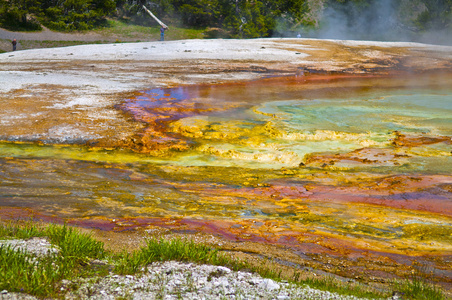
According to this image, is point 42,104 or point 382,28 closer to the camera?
point 42,104

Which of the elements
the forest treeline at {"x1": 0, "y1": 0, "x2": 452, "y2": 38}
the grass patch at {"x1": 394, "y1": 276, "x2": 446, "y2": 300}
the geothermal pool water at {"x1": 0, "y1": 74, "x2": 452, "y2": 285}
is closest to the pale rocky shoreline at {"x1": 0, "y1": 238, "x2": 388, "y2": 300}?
the grass patch at {"x1": 394, "y1": 276, "x2": 446, "y2": 300}

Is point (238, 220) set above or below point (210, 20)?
below

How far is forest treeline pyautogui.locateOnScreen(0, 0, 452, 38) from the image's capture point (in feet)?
89.2

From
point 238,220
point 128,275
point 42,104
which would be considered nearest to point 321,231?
point 238,220

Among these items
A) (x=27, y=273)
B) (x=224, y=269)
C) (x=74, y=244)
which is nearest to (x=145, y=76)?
(x=74, y=244)

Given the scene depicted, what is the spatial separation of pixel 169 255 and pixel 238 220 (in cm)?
130

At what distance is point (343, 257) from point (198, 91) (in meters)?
8.09

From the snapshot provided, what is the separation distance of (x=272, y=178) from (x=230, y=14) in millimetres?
24534

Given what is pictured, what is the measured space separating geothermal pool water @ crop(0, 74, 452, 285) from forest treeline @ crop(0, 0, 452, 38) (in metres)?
19.7

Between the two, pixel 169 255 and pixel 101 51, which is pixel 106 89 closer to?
pixel 101 51

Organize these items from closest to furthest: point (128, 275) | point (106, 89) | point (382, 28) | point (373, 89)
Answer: point (128, 275) → point (106, 89) → point (373, 89) → point (382, 28)

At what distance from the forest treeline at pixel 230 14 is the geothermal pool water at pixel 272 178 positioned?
19687 mm

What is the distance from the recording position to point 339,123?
805 centimetres

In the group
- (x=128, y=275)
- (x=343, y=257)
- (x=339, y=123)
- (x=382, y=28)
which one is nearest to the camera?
(x=128, y=275)
